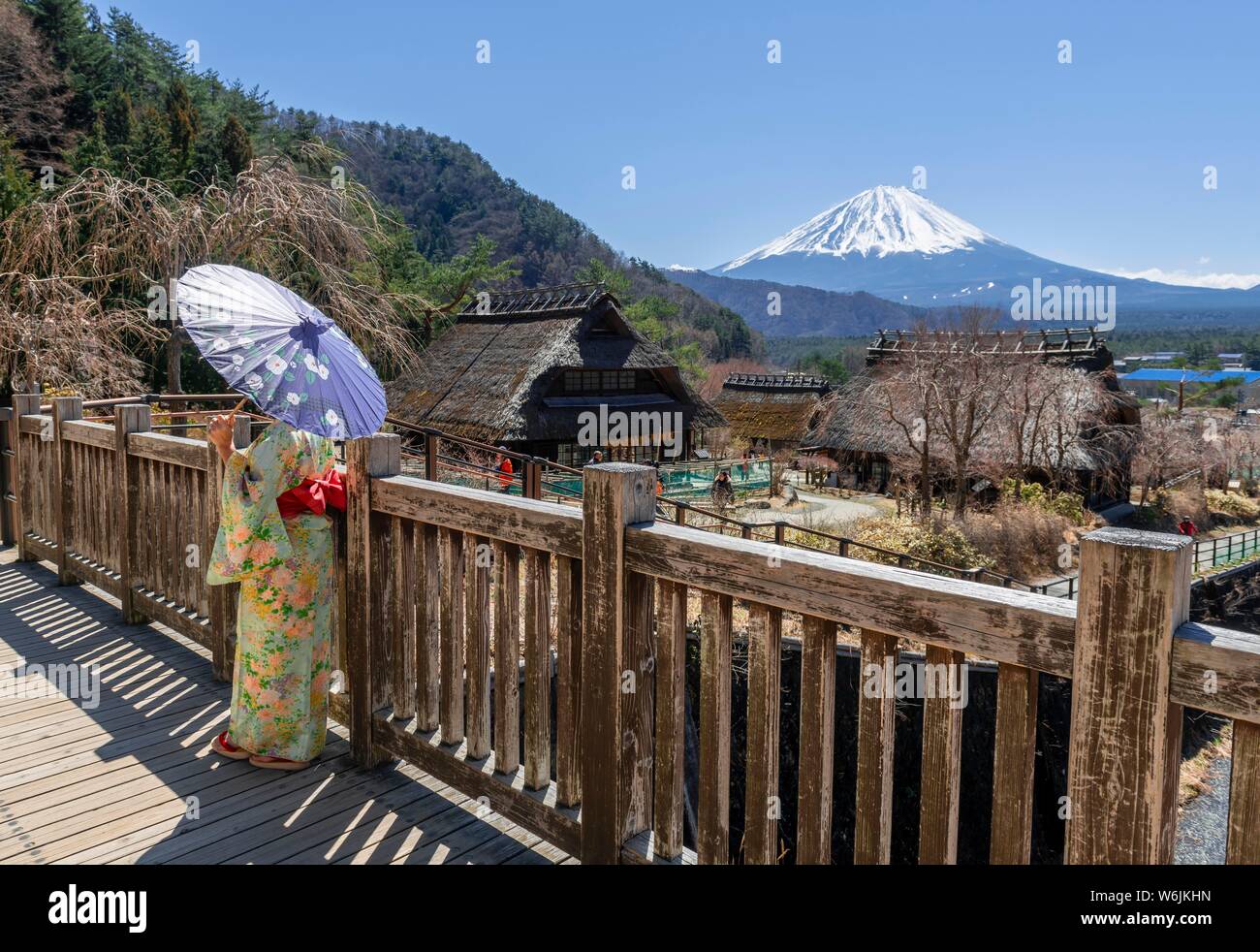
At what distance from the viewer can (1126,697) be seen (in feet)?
4.71

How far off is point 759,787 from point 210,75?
43673mm

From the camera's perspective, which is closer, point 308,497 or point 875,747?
point 875,747

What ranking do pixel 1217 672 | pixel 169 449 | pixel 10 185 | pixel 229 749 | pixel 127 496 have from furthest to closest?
pixel 10 185
pixel 127 496
pixel 169 449
pixel 229 749
pixel 1217 672

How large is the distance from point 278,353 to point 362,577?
2.48 feet

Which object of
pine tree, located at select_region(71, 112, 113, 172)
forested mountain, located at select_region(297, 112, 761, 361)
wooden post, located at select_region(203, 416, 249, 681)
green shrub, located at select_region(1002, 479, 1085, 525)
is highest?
forested mountain, located at select_region(297, 112, 761, 361)

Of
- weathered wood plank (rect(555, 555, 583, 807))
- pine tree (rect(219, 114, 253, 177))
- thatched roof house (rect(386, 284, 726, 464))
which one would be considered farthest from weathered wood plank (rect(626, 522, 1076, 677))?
pine tree (rect(219, 114, 253, 177))

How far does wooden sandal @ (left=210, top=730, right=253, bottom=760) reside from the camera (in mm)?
3182

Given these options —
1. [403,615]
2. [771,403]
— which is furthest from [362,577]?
[771,403]

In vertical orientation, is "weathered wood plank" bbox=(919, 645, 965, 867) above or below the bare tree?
below

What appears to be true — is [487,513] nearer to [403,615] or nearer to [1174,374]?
[403,615]

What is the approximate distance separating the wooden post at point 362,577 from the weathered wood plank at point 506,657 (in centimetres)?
57

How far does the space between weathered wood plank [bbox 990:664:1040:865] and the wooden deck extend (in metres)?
1.30

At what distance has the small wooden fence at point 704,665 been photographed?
142 centimetres

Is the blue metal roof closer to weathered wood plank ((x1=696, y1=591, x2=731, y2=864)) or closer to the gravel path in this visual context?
the gravel path
